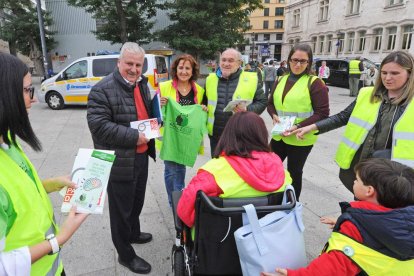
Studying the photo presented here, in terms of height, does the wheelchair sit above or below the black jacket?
below

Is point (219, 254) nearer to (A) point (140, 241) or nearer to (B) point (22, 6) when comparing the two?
(A) point (140, 241)

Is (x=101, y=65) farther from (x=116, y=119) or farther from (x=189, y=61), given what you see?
(x=116, y=119)

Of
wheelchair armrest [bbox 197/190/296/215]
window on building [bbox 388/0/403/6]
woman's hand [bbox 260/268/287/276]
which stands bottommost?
woman's hand [bbox 260/268/287/276]

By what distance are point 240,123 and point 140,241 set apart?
192cm

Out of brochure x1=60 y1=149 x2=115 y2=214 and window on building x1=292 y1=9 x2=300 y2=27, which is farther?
window on building x1=292 y1=9 x2=300 y2=27

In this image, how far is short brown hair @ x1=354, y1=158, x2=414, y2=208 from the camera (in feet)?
4.47

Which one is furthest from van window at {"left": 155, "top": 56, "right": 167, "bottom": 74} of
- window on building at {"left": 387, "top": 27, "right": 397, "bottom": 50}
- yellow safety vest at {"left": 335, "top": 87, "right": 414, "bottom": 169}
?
window on building at {"left": 387, "top": 27, "right": 397, "bottom": 50}

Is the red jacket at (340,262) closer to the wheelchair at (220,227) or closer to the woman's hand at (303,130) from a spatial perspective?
the wheelchair at (220,227)

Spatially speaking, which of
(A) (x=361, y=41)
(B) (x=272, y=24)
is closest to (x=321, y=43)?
(A) (x=361, y=41)

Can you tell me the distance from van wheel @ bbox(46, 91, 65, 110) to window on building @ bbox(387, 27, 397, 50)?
33.0 metres

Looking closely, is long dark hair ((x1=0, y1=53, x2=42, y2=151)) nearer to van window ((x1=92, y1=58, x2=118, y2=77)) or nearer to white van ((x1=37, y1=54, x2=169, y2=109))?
white van ((x1=37, y1=54, x2=169, y2=109))

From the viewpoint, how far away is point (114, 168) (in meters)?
2.37

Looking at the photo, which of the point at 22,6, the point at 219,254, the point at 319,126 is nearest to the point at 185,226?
the point at 219,254

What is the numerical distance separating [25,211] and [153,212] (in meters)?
2.67
